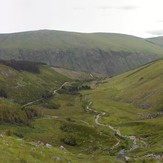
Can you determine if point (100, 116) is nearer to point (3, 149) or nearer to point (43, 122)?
point (43, 122)

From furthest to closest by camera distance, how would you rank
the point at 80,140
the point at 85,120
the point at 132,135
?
the point at 85,120, the point at 132,135, the point at 80,140

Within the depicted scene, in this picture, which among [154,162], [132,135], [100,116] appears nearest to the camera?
[154,162]

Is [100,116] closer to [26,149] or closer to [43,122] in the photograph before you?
[43,122]

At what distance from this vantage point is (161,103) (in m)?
200

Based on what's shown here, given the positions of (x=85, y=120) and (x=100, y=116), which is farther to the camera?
(x=100, y=116)

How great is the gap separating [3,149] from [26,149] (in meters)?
4.45

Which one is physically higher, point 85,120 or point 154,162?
point 154,162

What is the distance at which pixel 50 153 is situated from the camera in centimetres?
5044

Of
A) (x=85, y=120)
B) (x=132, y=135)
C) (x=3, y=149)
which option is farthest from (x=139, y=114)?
(x=3, y=149)

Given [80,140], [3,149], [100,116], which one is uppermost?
[3,149]

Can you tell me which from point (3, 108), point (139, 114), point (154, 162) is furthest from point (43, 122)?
point (154, 162)

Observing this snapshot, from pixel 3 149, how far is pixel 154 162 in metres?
23.0

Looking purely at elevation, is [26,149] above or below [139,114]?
above

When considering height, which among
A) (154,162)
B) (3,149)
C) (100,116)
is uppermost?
(3,149)
